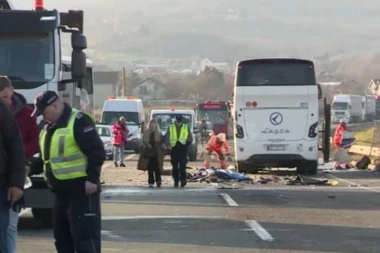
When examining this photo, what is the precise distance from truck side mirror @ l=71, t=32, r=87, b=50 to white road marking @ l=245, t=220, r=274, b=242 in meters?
3.63

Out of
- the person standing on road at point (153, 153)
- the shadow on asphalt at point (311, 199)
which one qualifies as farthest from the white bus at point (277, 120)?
the shadow on asphalt at point (311, 199)

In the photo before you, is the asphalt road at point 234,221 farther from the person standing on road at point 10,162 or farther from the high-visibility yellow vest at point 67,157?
the person standing on road at point 10,162

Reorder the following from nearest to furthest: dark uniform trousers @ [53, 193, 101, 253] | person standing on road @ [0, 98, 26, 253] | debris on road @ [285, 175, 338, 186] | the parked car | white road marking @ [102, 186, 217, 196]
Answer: person standing on road @ [0, 98, 26, 253]
dark uniform trousers @ [53, 193, 101, 253]
white road marking @ [102, 186, 217, 196]
debris on road @ [285, 175, 338, 186]
the parked car

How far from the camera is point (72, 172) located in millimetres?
8664

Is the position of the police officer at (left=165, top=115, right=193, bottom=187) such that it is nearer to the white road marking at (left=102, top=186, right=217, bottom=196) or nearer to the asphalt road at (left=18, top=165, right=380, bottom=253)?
the white road marking at (left=102, top=186, right=217, bottom=196)

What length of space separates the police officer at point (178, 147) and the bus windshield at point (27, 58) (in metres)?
7.34

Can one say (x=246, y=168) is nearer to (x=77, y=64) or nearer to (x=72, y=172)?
(x=77, y=64)

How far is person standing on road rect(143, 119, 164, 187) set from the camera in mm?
21797

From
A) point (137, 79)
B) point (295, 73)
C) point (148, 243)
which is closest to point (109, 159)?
point (295, 73)

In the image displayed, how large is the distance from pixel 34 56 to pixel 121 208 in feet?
10.9

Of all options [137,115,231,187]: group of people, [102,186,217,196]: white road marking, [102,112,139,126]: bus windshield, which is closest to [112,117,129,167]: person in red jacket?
[137,115,231,187]: group of people

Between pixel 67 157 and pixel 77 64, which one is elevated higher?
pixel 77 64

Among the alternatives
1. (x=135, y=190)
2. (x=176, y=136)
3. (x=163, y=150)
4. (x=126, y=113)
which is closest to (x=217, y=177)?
(x=163, y=150)

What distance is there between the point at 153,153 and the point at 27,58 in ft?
24.1
